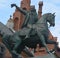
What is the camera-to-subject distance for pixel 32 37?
11.6m

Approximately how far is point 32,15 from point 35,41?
0.99m

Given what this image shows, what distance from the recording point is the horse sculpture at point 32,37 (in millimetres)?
11530

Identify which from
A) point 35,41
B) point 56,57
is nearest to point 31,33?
point 35,41

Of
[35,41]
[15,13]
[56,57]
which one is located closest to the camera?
[56,57]

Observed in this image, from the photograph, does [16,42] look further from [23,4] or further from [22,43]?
Answer: [23,4]

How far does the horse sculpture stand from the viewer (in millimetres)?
11530

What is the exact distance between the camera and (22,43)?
11.8 m

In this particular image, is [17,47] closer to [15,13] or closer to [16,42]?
[16,42]

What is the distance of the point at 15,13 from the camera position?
37.1 meters

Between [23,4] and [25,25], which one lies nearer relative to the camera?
[25,25]

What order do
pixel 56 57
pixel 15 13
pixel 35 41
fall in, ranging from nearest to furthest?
pixel 56 57 → pixel 35 41 → pixel 15 13

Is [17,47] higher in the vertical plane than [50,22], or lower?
lower

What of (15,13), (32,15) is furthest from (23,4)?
(32,15)

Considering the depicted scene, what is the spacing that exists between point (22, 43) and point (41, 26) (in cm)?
86
